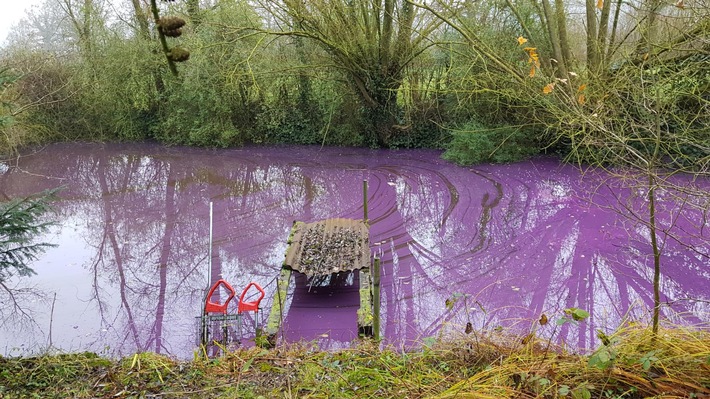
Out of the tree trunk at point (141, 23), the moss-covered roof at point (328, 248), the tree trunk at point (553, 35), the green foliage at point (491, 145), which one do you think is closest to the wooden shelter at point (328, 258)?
the moss-covered roof at point (328, 248)

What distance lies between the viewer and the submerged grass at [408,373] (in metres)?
2.12

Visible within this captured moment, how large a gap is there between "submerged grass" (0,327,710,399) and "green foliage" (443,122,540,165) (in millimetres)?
9787

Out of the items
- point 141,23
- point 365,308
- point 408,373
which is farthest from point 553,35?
point 141,23

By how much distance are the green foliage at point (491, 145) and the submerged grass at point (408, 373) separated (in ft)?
32.1

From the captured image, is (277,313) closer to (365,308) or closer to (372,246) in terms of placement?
(365,308)

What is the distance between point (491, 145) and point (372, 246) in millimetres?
5518

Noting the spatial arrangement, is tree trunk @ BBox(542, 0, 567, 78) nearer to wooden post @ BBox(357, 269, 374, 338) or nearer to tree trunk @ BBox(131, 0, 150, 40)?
wooden post @ BBox(357, 269, 374, 338)

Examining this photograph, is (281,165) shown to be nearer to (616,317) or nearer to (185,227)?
(185,227)

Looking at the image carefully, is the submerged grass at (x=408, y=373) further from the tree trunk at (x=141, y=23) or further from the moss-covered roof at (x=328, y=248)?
the tree trunk at (x=141, y=23)

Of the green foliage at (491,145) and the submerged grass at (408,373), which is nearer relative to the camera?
the submerged grass at (408,373)

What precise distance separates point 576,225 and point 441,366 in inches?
270

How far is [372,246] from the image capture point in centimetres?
820

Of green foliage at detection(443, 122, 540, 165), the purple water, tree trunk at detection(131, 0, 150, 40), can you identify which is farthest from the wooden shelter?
tree trunk at detection(131, 0, 150, 40)

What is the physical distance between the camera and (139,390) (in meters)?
2.52
